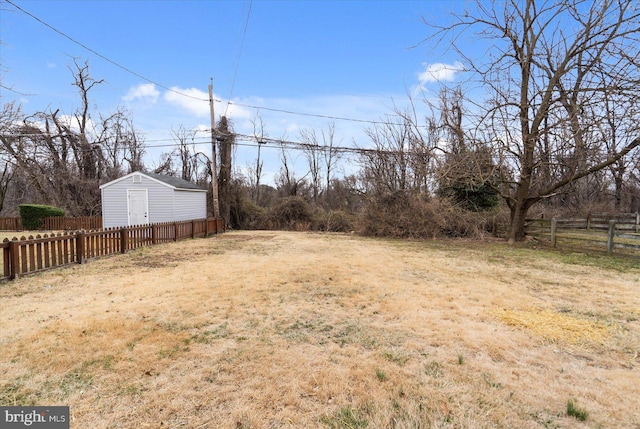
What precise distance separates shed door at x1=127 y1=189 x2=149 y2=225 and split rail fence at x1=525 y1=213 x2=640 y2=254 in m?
16.7

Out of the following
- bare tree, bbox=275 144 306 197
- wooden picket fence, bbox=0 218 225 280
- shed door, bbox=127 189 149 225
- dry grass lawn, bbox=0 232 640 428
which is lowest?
dry grass lawn, bbox=0 232 640 428

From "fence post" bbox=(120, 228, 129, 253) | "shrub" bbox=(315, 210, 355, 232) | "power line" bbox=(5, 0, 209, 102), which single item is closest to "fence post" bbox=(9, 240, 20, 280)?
"fence post" bbox=(120, 228, 129, 253)

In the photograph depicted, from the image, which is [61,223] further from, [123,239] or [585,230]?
[585,230]

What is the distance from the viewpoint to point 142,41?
11.6 metres

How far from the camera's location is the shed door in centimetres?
1409

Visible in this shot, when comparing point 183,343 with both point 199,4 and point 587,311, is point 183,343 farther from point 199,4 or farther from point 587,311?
point 199,4

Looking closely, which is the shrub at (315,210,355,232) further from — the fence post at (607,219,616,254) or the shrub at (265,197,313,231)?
the fence post at (607,219,616,254)

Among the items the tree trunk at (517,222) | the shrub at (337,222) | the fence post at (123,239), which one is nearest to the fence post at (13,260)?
the fence post at (123,239)

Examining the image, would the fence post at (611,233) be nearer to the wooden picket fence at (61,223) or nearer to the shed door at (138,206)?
the shed door at (138,206)

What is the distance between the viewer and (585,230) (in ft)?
34.8

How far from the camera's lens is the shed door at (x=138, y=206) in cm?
1409

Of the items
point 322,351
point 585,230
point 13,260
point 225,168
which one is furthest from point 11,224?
point 585,230

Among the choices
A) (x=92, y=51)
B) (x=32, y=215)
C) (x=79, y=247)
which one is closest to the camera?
(x=79, y=247)

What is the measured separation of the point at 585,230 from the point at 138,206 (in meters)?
18.4
